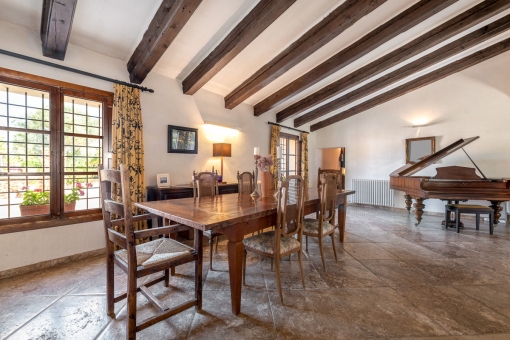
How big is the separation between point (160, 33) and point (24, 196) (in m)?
2.43

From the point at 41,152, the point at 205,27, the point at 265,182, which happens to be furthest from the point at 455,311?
the point at 41,152

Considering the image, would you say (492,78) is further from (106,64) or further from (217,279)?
(106,64)

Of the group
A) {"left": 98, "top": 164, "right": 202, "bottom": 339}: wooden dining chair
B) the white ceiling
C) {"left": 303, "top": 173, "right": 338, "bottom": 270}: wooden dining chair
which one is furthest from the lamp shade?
{"left": 98, "top": 164, "right": 202, "bottom": 339}: wooden dining chair

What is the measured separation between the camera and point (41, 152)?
254 cm

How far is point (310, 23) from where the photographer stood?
2.90 metres

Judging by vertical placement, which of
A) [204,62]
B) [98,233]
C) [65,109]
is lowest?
[98,233]

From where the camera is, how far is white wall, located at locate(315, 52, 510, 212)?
4.52 m

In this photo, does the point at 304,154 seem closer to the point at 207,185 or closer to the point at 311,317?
the point at 207,185

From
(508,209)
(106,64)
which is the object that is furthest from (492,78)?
(106,64)

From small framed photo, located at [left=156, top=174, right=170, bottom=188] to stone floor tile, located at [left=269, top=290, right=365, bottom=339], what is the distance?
7.47 feet

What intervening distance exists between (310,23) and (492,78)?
4647 millimetres

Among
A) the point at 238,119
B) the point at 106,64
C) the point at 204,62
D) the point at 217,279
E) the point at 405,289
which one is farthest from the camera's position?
the point at 238,119

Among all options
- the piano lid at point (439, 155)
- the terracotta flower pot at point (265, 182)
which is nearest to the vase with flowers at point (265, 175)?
the terracotta flower pot at point (265, 182)

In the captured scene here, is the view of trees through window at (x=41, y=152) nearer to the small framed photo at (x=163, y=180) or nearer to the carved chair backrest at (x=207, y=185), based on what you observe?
the small framed photo at (x=163, y=180)
